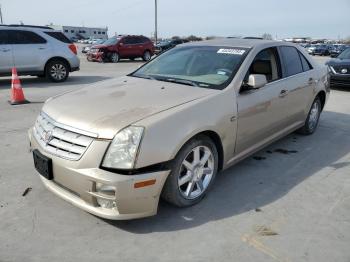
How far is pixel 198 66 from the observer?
14.5ft

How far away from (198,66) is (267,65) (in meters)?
0.95

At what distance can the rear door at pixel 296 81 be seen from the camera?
4.97 metres

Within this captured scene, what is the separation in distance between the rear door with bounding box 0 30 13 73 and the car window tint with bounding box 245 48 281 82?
8825 mm

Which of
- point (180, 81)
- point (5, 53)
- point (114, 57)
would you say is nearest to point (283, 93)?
point (180, 81)

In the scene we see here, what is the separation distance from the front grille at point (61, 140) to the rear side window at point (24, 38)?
8755mm

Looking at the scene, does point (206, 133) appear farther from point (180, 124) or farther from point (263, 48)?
point (263, 48)

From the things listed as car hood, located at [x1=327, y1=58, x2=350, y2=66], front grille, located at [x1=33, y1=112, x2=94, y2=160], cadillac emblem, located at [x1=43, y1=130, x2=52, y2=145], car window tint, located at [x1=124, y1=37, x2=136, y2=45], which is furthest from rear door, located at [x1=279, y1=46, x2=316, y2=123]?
car window tint, located at [x1=124, y1=37, x2=136, y2=45]

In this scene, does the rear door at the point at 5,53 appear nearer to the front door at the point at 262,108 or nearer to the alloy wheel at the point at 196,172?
the front door at the point at 262,108

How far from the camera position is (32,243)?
299cm

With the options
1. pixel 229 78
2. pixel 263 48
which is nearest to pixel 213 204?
pixel 229 78

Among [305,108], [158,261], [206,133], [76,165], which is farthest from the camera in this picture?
[305,108]

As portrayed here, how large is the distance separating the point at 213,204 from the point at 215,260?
2.98 ft

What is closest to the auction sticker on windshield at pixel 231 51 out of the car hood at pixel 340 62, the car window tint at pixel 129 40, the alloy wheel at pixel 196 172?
the alloy wheel at pixel 196 172

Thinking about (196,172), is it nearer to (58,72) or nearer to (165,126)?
(165,126)
